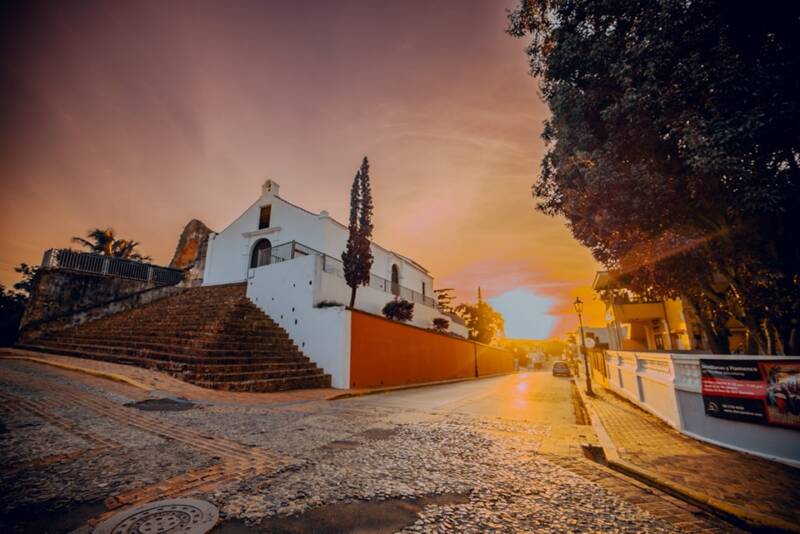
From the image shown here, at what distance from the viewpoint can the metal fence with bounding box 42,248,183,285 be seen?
14.5m

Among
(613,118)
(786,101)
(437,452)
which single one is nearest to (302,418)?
(437,452)

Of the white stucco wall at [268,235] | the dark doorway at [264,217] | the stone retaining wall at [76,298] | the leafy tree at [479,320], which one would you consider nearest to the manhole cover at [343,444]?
the white stucco wall at [268,235]

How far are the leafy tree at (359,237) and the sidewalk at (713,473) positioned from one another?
12.2m

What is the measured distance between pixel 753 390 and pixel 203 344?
41.2 ft

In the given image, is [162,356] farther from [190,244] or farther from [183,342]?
[190,244]

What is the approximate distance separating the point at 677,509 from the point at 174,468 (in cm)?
498

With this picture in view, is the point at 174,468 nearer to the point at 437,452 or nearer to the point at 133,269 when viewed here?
the point at 437,452

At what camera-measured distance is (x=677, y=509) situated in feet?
9.73

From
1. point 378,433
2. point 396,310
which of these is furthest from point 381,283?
point 378,433

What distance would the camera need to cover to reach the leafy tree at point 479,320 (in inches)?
1534

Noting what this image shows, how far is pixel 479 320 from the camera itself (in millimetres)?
39625

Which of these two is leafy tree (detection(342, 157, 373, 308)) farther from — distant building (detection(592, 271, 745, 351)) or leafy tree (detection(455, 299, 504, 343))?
leafy tree (detection(455, 299, 504, 343))

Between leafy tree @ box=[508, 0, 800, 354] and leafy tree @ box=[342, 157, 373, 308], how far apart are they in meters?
10.2

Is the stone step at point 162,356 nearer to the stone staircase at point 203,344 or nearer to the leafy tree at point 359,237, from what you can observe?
the stone staircase at point 203,344
